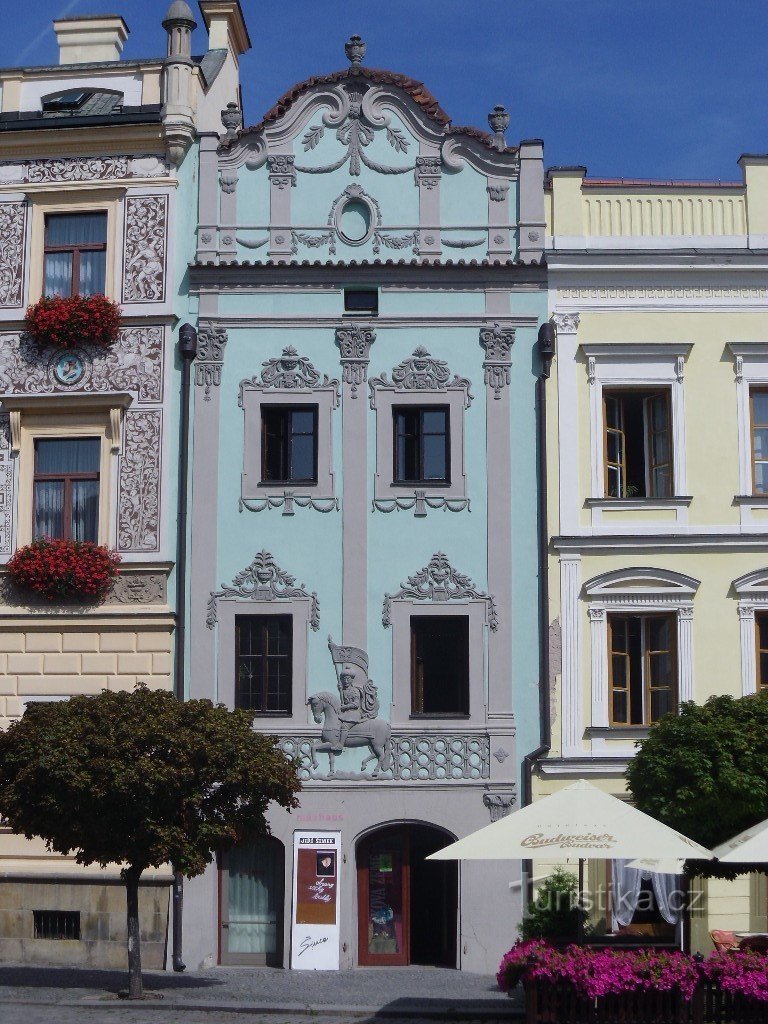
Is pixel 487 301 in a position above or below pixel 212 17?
below

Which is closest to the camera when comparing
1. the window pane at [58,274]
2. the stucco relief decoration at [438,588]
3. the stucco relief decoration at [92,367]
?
the stucco relief decoration at [438,588]

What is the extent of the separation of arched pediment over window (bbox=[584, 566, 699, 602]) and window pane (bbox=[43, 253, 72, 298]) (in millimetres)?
10231

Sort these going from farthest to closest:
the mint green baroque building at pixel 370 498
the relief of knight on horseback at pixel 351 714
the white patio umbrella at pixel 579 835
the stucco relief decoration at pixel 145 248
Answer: the stucco relief decoration at pixel 145 248, the relief of knight on horseback at pixel 351 714, the mint green baroque building at pixel 370 498, the white patio umbrella at pixel 579 835

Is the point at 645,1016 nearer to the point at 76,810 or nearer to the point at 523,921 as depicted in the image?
the point at 523,921

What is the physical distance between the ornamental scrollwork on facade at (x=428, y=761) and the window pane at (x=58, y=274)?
8821mm

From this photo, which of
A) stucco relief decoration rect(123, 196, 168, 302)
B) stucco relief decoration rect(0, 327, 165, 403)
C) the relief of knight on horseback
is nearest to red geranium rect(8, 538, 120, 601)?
stucco relief decoration rect(0, 327, 165, 403)

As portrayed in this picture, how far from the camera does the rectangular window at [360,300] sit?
2622 cm

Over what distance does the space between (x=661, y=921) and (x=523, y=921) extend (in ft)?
10.4

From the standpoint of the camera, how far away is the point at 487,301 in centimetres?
2608

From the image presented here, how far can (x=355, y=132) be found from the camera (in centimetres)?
2677

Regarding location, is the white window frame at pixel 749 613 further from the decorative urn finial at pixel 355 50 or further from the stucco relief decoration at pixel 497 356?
the decorative urn finial at pixel 355 50

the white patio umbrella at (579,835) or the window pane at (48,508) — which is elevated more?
the window pane at (48,508)

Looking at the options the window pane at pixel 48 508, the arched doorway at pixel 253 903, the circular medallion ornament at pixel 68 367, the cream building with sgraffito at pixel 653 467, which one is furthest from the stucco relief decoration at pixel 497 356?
the arched doorway at pixel 253 903

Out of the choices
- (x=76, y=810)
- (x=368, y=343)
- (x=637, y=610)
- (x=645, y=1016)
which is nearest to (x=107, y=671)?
(x=76, y=810)
